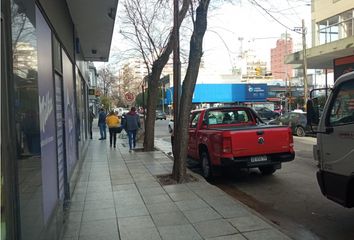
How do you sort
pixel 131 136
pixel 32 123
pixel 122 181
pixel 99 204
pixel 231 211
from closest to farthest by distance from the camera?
pixel 32 123
pixel 231 211
pixel 99 204
pixel 122 181
pixel 131 136

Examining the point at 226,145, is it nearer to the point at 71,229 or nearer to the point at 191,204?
the point at 191,204

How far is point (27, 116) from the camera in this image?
3.68m

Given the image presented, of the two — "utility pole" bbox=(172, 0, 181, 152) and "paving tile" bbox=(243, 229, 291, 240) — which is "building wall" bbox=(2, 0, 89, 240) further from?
"utility pole" bbox=(172, 0, 181, 152)

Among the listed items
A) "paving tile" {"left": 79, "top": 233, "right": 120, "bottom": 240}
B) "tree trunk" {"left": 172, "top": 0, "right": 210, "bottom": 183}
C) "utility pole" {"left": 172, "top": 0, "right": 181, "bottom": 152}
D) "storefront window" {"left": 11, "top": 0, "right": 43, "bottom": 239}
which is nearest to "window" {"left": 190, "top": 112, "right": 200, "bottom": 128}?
A: "utility pole" {"left": 172, "top": 0, "right": 181, "bottom": 152}

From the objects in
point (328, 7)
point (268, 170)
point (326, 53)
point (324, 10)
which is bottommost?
point (268, 170)

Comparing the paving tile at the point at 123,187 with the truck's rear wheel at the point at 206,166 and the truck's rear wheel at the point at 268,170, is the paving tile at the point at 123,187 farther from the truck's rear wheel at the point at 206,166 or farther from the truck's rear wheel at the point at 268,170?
the truck's rear wheel at the point at 268,170

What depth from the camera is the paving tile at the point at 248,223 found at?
554cm

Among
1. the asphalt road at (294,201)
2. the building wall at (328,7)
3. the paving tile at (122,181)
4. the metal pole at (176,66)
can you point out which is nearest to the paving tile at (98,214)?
the paving tile at (122,181)

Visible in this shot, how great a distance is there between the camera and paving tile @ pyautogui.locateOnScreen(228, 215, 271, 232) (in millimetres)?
5535

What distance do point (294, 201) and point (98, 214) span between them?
11.7 feet

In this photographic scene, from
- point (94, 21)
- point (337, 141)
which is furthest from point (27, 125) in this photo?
point (94, 21)

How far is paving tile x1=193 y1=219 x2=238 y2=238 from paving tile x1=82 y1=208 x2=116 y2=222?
1.45 meters

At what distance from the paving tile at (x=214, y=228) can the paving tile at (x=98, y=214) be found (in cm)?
145

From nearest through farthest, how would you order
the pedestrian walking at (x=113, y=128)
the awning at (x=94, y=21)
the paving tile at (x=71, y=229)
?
the paving tile at (x=71, y=229), the awning at (x=94, y=21), the pedestrian walking at (x=113, y=128)
